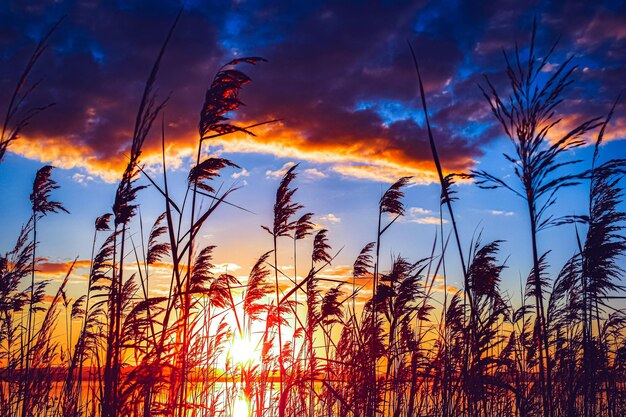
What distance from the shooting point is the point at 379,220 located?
496cm

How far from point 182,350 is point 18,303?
15.6 feet

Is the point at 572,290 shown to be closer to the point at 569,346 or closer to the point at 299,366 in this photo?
the point at 569,346

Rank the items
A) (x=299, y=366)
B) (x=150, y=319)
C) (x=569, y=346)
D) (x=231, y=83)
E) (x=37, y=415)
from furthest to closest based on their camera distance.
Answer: (x=569, y=346) < (x=299, y=366) < (x=37, y=415) < (x=231, y=83) < (x=150, y=319)

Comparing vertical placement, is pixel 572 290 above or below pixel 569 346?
above

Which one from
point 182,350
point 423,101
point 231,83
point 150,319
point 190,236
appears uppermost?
point 231,83

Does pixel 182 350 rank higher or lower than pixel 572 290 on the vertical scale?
lower

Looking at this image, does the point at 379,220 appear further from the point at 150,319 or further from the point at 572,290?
the point at 572,290

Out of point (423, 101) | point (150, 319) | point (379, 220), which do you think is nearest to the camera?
point (423, 101)

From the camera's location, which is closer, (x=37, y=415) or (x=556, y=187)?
(x=556, y=187)

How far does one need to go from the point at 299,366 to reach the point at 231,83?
4784mm

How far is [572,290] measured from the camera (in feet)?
25.3

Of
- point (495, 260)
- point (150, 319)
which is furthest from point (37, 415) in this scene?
point (495, 260)

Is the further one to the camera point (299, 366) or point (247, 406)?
point (299, 366)

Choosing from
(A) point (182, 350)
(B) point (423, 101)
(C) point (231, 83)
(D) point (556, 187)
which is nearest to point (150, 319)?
(A) point (182, 350)
